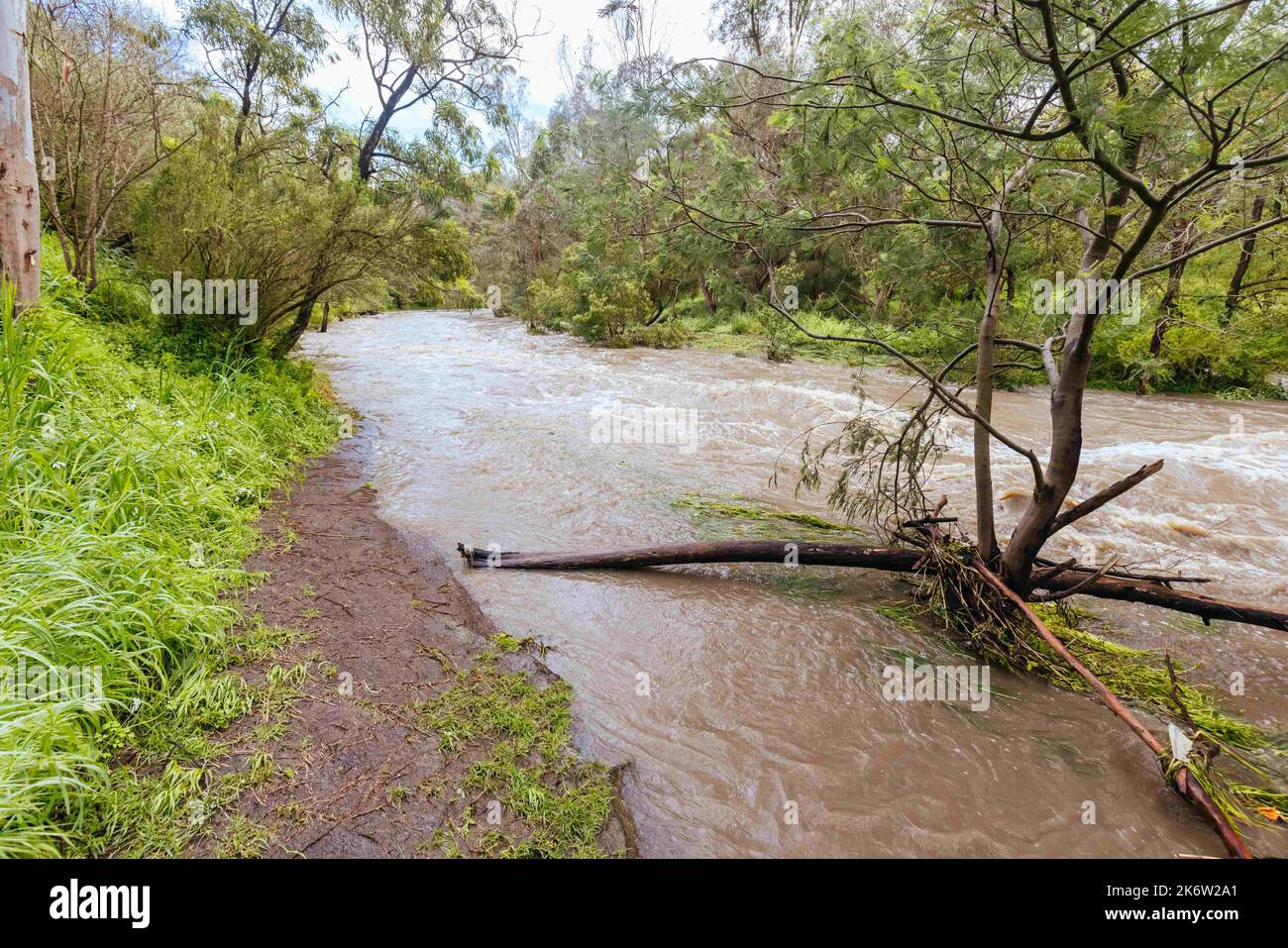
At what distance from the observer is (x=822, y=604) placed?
4.39 meters

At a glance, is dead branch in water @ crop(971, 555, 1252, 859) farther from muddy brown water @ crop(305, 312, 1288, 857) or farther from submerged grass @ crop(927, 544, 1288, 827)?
muddy brown water @ crop(305, 312, 1288, 857)

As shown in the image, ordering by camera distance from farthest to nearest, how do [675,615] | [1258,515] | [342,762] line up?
[1258,515]
[675,615]
[342,762]

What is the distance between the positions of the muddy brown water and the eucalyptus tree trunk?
314 centimetres

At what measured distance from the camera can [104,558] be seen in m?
2.88

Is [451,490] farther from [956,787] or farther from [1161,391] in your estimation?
[1161,391]

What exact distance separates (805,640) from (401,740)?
2.54 metres

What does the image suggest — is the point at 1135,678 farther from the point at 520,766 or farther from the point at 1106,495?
the point at 520,766

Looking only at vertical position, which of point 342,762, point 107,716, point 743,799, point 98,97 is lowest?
point 743,799

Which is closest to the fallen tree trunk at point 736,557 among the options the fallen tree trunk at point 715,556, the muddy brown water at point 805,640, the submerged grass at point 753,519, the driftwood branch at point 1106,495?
the fallen tree trunk at point 715,556

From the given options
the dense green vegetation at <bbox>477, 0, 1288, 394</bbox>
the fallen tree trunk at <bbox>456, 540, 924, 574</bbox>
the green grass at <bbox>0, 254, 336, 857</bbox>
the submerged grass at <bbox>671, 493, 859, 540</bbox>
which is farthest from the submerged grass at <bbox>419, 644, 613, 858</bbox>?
A: the dense green vegetation at <bbox>477, 0, 1288, 394</bbox>

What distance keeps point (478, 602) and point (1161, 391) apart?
49.0ft

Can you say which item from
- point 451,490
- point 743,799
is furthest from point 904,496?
point 451,490

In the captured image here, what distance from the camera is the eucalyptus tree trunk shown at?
3.96 metres

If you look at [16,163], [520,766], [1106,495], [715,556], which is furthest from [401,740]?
[16,163]
